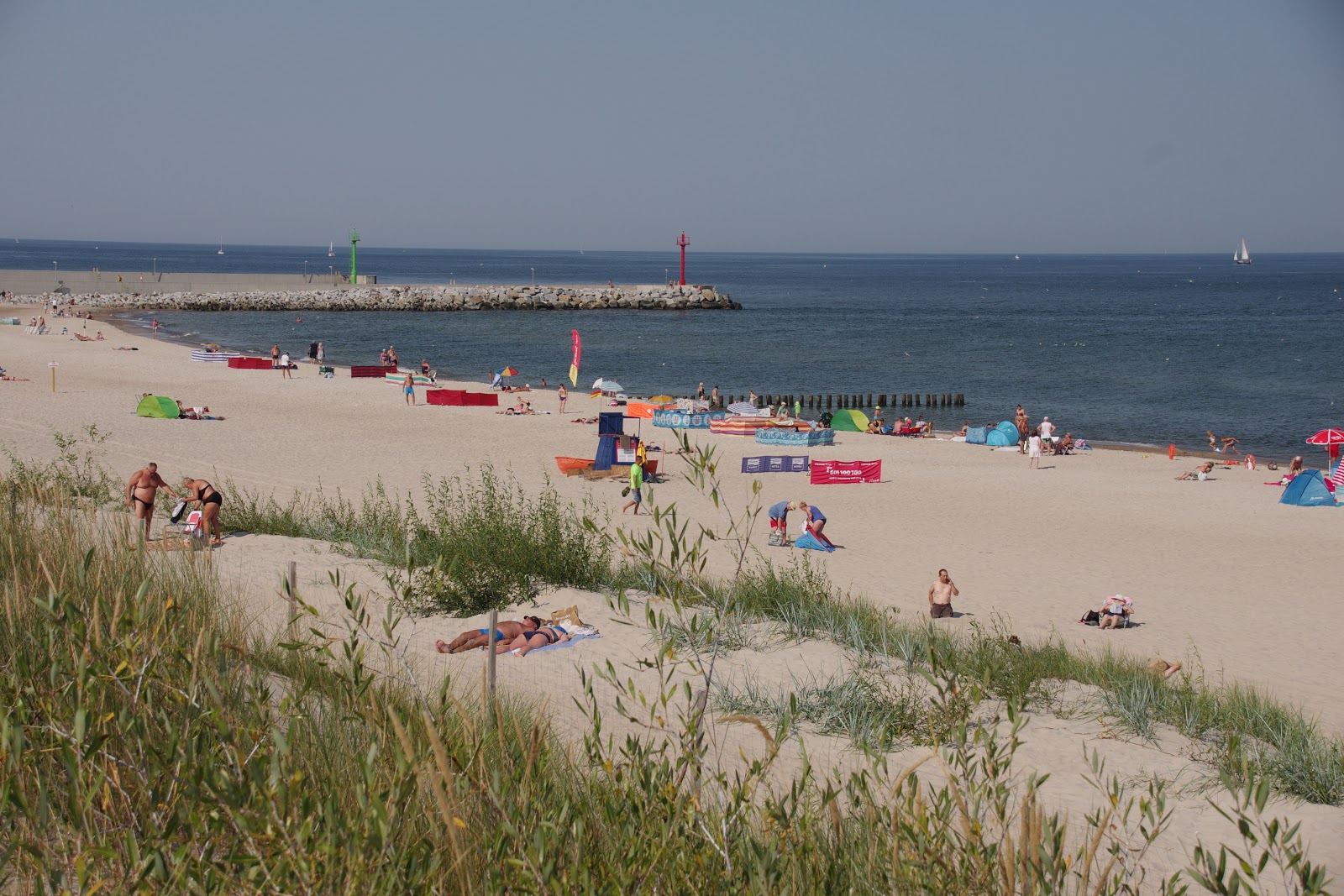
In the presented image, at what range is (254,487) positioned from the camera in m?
17.9

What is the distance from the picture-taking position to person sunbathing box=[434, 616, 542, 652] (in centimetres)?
861

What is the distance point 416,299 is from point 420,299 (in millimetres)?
347

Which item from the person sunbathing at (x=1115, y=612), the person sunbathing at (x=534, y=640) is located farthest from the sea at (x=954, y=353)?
the person sunbathing at (x=534, y=640)

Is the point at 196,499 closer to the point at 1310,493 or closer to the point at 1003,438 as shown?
the point at 1310,493

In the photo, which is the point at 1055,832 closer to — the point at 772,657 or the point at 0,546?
the point at 772,657

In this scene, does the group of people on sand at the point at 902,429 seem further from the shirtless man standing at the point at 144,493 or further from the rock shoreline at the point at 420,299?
the rock shoreline at the point at 420,299

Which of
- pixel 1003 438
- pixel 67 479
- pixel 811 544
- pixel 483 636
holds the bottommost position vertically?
pixel 811 544

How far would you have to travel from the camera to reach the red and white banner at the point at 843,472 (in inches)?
838

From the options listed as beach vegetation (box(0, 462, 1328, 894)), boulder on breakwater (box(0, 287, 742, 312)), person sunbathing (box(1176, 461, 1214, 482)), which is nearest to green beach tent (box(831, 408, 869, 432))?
person sunbathing (box(1176, 461, 1214, 482))

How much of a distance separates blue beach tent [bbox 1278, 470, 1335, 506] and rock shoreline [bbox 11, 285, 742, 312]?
207 ft

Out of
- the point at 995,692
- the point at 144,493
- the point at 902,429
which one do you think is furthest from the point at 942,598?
the point at 902,429

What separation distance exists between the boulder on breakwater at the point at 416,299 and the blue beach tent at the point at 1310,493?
63.1 meters

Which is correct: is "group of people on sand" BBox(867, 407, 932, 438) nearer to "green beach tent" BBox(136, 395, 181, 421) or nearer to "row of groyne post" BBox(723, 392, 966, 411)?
"row of groyne post" BBox(723, 392, 966, 411)

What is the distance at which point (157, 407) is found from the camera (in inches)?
1009
